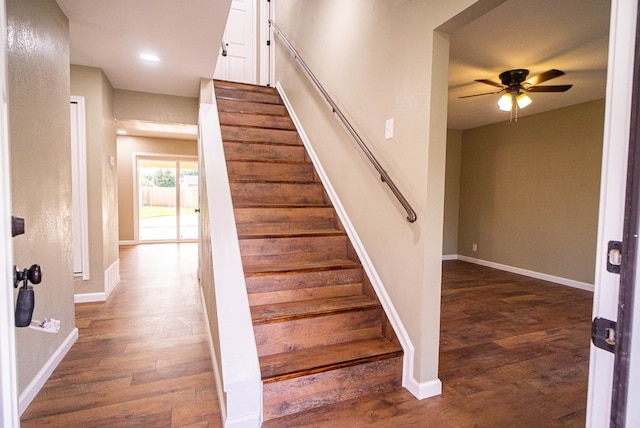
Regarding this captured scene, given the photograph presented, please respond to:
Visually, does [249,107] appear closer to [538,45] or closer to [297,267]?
[297,267]

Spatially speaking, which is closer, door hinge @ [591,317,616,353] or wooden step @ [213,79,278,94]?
door hinge @ [591,317,616,353]

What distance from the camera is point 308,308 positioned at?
6.63ft

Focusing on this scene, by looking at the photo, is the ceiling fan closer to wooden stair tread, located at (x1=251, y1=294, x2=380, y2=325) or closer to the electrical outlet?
the electrical outlet

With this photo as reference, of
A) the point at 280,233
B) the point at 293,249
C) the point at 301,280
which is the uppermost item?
the point at 280,233

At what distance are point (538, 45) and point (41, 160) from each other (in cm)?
370

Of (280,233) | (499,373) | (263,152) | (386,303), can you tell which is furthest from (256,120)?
(499,373)

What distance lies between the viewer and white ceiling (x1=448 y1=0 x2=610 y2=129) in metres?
2.21

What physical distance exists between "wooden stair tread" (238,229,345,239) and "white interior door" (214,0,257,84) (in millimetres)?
3396

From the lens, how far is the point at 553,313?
3260 mm

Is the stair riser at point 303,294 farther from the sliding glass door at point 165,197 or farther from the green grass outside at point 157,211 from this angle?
the green grass outside at point 157,211

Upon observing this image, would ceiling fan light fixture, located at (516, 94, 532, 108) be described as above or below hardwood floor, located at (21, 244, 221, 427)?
above

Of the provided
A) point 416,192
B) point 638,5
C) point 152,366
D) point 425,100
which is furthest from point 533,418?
point 152,366

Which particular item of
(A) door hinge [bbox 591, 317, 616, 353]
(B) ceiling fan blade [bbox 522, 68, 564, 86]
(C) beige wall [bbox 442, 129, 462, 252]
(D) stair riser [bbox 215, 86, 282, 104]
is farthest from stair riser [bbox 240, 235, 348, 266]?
(C) beige wall [bbox 442, 129, 462, 252]

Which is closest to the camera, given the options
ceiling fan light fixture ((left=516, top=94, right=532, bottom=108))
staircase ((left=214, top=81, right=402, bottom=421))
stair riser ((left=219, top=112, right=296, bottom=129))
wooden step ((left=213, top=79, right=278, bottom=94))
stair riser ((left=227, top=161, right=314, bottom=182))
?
staircase ((left=214, top=81, right=402, bottom=421))
